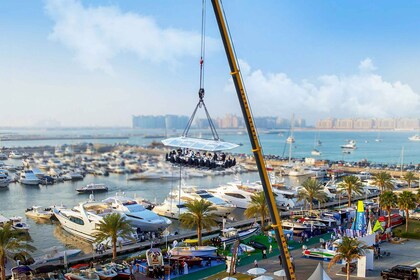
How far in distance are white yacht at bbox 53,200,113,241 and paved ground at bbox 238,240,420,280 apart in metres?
11.4

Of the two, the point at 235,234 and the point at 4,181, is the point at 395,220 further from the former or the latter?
the point at 4,181

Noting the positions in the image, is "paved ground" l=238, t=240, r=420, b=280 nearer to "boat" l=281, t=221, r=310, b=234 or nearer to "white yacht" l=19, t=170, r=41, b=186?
"boat" l=281, t=221, r=310, b=234

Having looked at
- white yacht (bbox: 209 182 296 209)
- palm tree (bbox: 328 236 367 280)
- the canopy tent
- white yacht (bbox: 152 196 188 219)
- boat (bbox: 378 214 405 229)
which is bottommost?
white yacht (bbox: 152 196 188 219)

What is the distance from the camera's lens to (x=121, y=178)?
62031 millimetres

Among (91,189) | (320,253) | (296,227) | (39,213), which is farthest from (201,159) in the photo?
(91,189)

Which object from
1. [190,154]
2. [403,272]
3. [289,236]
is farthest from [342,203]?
[190,154]

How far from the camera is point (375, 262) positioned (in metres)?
17.7

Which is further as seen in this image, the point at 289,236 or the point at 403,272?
the point at 289,236

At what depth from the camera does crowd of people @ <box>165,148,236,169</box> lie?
1498cm

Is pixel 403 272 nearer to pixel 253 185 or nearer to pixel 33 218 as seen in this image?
pixel 253 185

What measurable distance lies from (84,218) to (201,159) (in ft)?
45.2

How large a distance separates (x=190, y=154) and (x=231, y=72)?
26.6 ft

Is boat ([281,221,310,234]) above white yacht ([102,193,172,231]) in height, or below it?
above

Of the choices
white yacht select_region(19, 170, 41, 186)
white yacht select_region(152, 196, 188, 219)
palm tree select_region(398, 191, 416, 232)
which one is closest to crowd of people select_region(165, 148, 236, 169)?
palm tree select_region(398, 191, 416, 232)
